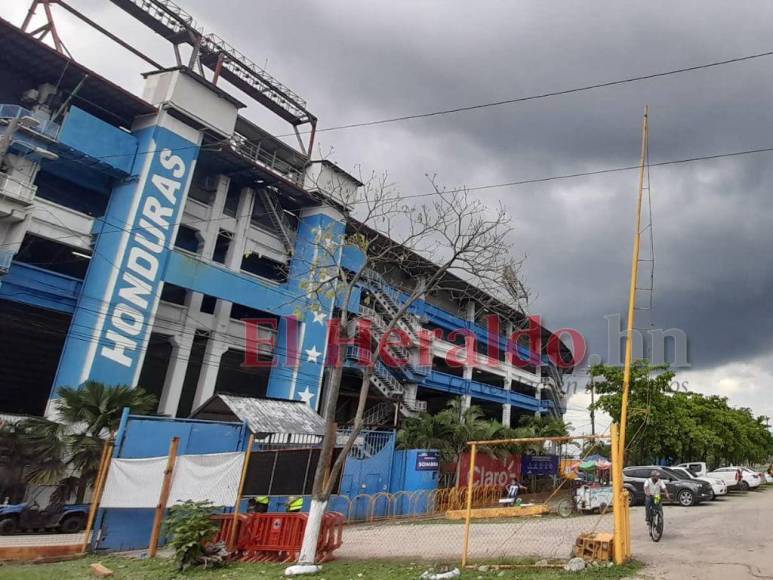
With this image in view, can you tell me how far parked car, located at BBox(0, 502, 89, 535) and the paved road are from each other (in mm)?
14261

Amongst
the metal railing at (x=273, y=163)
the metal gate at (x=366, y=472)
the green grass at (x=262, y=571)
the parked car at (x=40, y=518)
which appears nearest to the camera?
the green grass at (x=262, y=571)

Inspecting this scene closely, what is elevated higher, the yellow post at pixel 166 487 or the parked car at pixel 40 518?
the yellow post at pixel 166 487

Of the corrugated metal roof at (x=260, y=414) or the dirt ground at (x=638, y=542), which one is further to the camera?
the corrugated metal roof at (x=260, y=414)

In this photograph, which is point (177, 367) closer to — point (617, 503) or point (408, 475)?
point (408, 475)

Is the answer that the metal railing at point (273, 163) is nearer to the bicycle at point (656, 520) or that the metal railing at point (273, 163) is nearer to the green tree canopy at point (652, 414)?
the green tree canopy at point (652, 414)

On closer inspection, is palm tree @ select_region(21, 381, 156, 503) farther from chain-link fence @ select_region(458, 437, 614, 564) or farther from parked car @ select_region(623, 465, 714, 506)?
parked car @ select_region(623, 465, 714, 506)

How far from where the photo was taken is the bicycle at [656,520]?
1155 centimetres

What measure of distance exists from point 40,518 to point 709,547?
642 inches

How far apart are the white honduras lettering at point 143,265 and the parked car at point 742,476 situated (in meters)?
30.6

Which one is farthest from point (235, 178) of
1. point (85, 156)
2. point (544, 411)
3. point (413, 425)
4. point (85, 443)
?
point (544, 411)

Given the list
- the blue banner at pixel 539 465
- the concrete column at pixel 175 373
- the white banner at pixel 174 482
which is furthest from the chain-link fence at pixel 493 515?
the concrete column at pixel 175 373

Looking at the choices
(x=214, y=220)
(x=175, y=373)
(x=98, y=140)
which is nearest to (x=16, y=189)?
(x=98, y=140)

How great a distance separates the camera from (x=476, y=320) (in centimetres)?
4869

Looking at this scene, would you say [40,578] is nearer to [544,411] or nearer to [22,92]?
[22,92]
